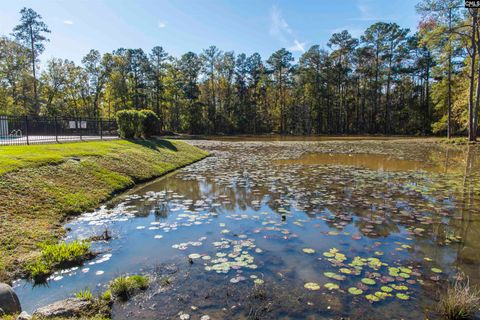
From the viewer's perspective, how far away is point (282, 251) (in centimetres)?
487

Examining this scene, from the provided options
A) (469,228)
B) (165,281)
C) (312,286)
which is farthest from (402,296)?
(469,228)

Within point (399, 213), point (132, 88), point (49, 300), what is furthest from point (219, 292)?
point (132, 88)

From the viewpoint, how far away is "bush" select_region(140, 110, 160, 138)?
18516 mm

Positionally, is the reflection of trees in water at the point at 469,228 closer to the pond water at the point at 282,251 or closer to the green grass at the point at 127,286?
the pond water at the point at 282,251

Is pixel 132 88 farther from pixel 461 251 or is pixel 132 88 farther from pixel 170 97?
pixel 461 251

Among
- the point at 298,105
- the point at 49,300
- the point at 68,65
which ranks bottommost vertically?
the point at 49,300

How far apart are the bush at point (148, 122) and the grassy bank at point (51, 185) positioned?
4761mm

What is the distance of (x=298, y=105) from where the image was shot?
5969 centimetres

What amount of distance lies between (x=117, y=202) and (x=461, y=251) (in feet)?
25.2

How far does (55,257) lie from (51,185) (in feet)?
12.1

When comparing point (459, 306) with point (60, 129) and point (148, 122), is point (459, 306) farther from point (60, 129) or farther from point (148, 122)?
point (60, 129)

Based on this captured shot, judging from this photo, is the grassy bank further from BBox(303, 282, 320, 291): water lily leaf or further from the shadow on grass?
BBox(303, 282, 320, 291): water lily leaf

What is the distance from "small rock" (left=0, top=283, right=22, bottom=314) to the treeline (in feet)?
141

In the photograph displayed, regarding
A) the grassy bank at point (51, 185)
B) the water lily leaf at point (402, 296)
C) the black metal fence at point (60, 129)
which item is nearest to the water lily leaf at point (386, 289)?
the water lily leaf at point (402, 296)
